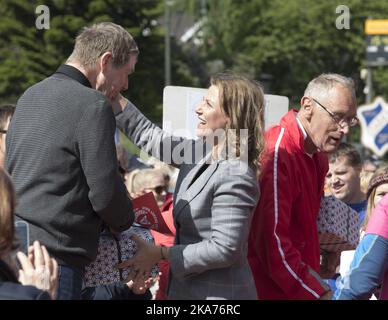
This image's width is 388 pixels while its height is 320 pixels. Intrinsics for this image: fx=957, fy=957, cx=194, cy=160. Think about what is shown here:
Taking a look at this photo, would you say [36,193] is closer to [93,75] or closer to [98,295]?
[93,75]

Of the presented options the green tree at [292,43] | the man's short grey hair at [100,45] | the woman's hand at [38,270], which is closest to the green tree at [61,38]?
the green tree at [292,43]

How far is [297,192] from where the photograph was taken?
4.48 m

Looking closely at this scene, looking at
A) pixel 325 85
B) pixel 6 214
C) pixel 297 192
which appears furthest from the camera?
pixel 325 85

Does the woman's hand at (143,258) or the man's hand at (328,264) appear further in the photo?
the man's hand at (328,264)

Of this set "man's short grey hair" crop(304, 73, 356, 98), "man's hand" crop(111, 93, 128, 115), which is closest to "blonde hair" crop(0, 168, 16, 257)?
"man's hand" crop(111, 93, 128, 115)

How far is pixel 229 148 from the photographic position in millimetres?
4176

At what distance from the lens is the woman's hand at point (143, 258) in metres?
4.28

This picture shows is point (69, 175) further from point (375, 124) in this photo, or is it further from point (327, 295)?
point (375, 124)

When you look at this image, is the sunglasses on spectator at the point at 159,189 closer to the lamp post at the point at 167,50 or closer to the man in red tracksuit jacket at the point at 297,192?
the man in red tracksuit jacket at the point at 297,192

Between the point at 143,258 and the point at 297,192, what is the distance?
792 mm

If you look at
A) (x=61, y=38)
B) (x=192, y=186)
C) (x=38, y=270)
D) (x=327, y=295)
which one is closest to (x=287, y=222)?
(x=327, y=295)

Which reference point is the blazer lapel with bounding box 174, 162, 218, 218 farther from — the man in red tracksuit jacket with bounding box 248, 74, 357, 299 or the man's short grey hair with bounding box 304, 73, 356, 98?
the man's short grey hair with bounding box 304, 73, 356, 98

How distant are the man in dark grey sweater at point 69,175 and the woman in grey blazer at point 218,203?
0.26m

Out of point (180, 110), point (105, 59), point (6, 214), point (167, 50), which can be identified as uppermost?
point (105, 59)
